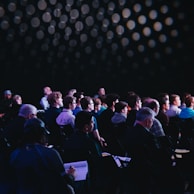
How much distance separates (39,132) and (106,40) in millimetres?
8537

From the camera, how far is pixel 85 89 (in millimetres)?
11500

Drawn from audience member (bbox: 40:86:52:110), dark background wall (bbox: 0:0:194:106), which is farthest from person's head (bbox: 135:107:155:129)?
dark background wall (bbox: 0:0:194:106)

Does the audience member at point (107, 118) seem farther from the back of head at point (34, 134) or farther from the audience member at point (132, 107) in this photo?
the back of head at point (34, 134)

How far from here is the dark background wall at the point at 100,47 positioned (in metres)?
11.1

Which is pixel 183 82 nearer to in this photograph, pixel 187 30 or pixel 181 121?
pixel 187 30

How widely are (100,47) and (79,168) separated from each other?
811 centimetres

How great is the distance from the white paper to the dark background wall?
750 cm

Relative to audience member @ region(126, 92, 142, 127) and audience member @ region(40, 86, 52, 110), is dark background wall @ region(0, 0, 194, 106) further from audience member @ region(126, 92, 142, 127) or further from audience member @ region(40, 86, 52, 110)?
audience member @ region(126, 92, 142, 127)

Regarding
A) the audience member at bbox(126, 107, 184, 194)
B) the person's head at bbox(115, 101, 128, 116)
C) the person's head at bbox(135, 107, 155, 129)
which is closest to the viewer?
the audience member at bbox(126, 107, 184, 194)

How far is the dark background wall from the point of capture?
36.3 feet

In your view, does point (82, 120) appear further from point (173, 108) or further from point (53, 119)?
point (173, 108)

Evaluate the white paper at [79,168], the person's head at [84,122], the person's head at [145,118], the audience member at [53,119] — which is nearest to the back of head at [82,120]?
the person's head at [84,122]

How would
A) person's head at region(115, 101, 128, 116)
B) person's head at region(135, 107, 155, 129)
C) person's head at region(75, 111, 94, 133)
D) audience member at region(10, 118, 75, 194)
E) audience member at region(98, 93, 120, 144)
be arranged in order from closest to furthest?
audience member at region(10, 118, 75, 194) < person's head at region(75, 111, 94, 133) < person's head at region(135, 107, 155, 129) < person's head at region(115, 101, 128, 116) < audience member at region(98, 93, 120, 144)

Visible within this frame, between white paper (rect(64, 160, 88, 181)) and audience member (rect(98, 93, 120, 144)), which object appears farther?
audience member (rect(98, 93, 120, 144))
